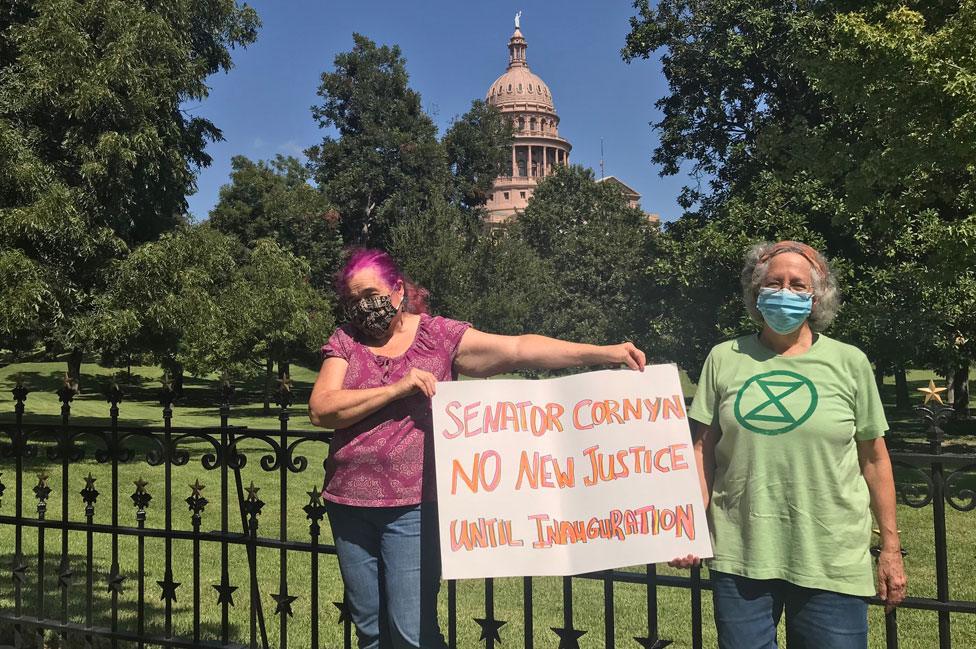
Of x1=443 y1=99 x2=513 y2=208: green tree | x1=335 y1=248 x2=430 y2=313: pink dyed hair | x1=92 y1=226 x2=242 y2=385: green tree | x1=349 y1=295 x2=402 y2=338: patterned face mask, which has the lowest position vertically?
x1=349 y1=295 x2=402 y2=338: patterned face mask

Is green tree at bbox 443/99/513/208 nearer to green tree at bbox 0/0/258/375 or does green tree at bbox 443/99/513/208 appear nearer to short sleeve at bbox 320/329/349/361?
green tree at bbox 0/0/258/375

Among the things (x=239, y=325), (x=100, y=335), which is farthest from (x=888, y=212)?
(x=239, y=325)

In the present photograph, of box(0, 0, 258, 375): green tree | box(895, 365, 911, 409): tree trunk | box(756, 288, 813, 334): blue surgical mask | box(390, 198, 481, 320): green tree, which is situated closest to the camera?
box(756, 288, 813, 334): blue surgical mask

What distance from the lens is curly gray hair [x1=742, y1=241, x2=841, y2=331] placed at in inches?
111

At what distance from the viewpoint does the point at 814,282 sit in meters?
2.81

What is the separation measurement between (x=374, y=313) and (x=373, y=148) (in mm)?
45504

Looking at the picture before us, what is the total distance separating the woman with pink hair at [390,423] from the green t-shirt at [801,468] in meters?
0.46

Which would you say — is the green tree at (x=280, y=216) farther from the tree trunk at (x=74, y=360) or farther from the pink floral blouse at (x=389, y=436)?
the pink floral blouse at (x=389, y=436)

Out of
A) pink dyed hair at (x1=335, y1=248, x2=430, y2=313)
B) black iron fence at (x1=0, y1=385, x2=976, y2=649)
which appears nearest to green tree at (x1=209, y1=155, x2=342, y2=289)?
black iron fence at (x1=0, y1=385, x2=976, y2=649)

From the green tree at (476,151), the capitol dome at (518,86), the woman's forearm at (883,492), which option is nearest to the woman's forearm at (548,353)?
the woman's forearm at (883,492)

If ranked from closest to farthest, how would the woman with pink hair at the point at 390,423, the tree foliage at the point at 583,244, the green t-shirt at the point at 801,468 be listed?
the green t-shirt at the point at 801,468 < the woman with pink hair at the point at 390,423 < the tree foliage at the point at 583,244

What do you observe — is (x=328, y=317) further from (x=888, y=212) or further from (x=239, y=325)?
(x=888, y=212)

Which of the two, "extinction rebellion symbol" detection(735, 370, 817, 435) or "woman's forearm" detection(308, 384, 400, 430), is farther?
"woman's forearm" detection(308, 384, 400, 430)

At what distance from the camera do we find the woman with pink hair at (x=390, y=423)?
2.85 metres
